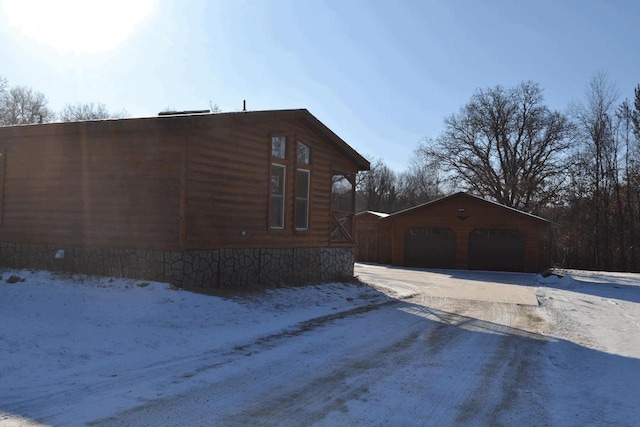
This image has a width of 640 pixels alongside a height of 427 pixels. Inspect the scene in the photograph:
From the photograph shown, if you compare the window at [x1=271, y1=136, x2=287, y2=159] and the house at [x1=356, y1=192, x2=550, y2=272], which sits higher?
the window at [x1=271, y1=136, x2=287, y2=159]

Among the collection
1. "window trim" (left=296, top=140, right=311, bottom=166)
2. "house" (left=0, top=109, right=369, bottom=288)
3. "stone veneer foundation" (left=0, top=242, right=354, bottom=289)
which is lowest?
"stone veneer foundation" (left=0, top=242, right=354, bottom=289)

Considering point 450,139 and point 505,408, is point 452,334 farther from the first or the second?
point 450,139

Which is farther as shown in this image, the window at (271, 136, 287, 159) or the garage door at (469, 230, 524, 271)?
the garage door at (469, 230, 524, 271)

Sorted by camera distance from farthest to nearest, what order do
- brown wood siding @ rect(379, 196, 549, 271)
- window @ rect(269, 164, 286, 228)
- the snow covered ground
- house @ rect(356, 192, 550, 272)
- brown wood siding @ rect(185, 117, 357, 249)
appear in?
1. house @ rect(356, 192, 550, 272)
2. brown wood siding @ rect(379, 196, 549, 271)
3. window @ rect(269, 164, 286, 228)
4. brown wood siding @ rect(185, 117, 357, 249)
5. the snow covered ground

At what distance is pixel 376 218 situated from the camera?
3148cm

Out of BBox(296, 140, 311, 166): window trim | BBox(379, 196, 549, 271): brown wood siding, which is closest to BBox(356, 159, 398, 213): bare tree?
BBox(379, 196, 549, 271): brown wood siding

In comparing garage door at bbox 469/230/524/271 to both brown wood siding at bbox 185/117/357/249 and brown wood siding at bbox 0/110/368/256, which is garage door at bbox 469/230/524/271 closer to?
brown wood siding at bbox 185/117/357/249

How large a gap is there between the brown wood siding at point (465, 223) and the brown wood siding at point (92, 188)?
19.7m

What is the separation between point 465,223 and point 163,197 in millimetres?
20011

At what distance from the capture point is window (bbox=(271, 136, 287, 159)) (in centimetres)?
1329

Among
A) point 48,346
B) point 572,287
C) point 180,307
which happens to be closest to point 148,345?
point 48,346

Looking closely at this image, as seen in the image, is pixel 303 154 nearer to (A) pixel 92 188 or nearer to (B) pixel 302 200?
(B) pixel 302 200

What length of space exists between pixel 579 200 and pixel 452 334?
38326 mm

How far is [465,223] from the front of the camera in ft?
90.2
